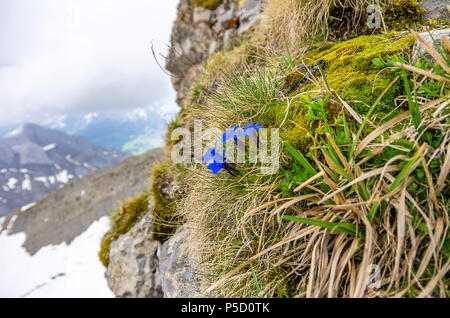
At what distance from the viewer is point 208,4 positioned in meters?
7.25

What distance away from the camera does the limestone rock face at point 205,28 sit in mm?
5766

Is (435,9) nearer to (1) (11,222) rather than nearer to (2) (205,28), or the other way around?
(2) (205,28)

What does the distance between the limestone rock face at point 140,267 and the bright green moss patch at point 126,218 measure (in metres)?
0.54

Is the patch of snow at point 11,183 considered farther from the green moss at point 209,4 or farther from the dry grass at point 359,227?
the dry grass at point 359,227

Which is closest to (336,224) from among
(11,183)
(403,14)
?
(403,14)

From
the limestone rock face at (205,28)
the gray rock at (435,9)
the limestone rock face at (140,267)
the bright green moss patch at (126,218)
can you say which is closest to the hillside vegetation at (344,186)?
the gray rock at (435,9)

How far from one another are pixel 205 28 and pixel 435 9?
20.8 ft

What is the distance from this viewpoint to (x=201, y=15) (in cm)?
732

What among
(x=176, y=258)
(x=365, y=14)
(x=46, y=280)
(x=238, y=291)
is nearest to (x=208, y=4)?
(x=365, y=14)

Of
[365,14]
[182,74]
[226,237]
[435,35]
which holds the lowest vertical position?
[226,237]

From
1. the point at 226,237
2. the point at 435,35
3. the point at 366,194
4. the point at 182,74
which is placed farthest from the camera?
the point at 182,74

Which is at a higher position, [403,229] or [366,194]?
[366,194]
